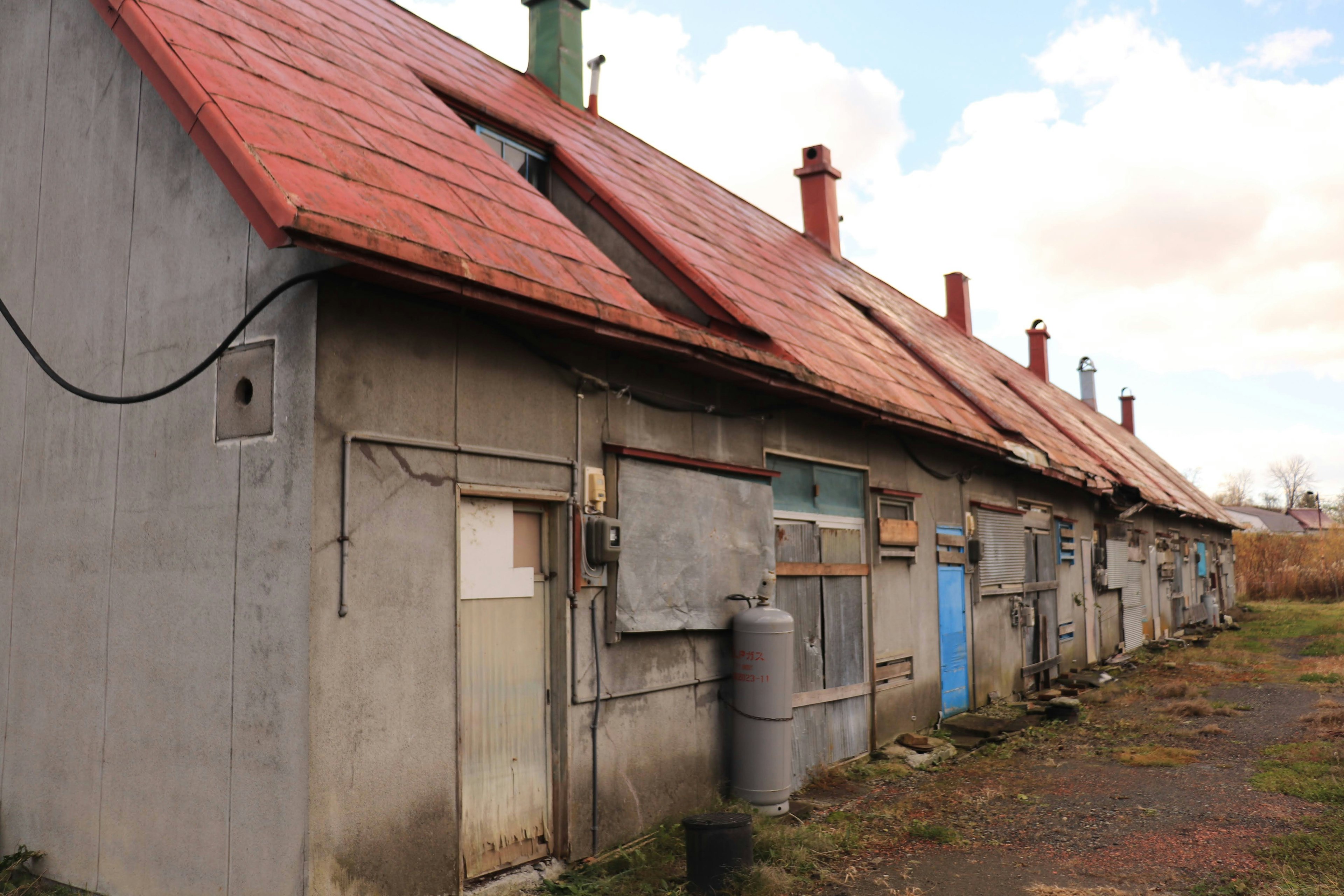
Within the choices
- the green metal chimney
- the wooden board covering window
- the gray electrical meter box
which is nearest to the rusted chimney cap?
the green metal chimney

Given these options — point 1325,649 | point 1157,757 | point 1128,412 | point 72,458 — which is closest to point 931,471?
point 1157,757

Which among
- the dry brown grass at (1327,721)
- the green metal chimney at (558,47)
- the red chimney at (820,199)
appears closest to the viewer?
the dry brown grass at (1327,721)

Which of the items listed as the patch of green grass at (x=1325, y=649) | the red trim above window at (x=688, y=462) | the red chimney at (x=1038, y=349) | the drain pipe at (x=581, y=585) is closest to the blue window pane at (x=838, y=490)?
the red trim above window at (x=688, y=462)

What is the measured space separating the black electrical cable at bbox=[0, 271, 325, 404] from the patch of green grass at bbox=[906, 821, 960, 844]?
17.4 feet

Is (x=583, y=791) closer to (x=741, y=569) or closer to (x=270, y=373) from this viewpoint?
(x=741, y=569)

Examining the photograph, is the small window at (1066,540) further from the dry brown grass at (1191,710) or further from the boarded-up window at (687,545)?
the boarded-up window at (687,545)

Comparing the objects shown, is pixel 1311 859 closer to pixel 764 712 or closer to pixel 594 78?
pixel 764 712

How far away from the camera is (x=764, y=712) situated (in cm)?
744

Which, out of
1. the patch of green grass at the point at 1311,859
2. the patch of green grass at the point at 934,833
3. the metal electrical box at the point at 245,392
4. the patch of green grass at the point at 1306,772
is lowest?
the patch of green grass at the point at 934,833

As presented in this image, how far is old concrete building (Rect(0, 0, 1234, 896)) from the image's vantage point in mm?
4828

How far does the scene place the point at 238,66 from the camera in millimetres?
5746

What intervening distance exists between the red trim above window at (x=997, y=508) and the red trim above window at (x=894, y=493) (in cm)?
180

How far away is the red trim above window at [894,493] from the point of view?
1010 cm

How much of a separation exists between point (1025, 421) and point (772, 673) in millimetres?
10554
